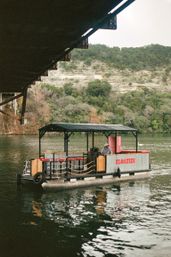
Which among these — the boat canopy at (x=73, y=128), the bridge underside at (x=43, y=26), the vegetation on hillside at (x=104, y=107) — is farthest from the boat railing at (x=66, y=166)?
the vegetation on hillside at (x=104, y=107)

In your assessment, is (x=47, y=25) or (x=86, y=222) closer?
(x=47, y=25)

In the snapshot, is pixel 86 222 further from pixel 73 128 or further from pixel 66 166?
pixel 73 128

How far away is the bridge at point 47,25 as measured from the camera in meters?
13.3

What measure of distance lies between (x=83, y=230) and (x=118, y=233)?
4.69 feet

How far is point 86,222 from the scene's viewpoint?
19.8 meters

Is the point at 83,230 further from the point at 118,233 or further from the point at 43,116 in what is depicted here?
the point at 43,116

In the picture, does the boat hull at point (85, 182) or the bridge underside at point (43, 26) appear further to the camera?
the boat hull at point (85, 182)

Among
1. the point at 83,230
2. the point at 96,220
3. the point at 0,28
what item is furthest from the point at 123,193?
the point at 0,28

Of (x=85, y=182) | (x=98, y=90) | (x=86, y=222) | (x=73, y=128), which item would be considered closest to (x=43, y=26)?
(x=86, y=222)

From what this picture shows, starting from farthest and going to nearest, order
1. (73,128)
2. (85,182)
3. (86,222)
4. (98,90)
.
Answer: (98,90) → (73,128) → (85,182) → (86,222)

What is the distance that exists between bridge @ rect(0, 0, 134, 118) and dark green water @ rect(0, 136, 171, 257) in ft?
23.9

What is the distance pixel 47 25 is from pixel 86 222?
880 cm

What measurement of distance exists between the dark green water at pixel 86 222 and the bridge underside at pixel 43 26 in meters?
7.24

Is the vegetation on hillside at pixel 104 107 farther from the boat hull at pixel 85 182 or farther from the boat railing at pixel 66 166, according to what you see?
the boat railing at pixel 66 166
